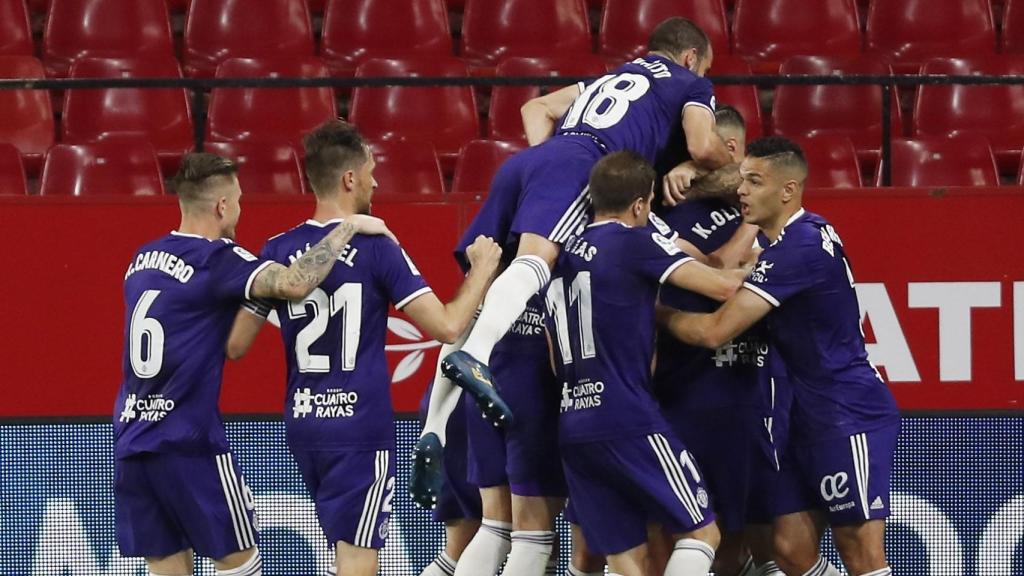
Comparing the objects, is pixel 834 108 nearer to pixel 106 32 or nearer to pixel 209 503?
pixel 106 32

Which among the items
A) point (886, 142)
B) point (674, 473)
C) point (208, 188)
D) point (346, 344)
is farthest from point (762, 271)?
point (886, 142)

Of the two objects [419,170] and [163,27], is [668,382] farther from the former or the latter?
[163,27]

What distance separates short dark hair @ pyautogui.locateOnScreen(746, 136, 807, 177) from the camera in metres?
6.73

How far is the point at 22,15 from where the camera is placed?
1131cm

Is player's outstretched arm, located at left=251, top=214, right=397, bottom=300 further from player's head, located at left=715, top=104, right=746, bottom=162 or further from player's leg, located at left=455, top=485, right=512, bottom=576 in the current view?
player's head, located at left=715, top=104, right=746, bottom=162

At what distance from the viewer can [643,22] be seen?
443 inches

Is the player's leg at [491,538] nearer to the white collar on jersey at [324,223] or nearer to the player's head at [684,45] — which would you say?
the white collar on jersey at [324,223]

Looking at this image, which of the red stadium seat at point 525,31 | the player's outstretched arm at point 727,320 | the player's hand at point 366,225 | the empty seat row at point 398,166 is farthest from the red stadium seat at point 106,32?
the player's outstretched arm at point 727,320

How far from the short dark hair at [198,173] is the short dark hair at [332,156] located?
39cm

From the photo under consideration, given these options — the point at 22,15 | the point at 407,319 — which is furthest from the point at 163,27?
the point at 407,319

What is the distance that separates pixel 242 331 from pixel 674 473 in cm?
183

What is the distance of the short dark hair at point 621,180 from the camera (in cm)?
642

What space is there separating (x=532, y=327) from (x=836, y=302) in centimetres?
131

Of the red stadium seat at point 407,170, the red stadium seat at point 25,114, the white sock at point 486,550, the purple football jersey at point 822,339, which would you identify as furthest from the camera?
the red stadium seat at point 25,114
